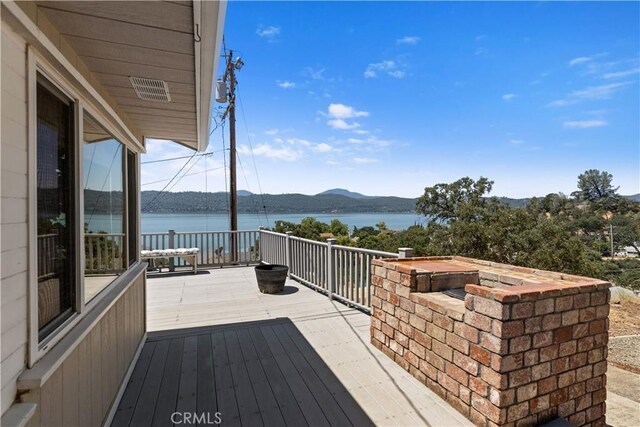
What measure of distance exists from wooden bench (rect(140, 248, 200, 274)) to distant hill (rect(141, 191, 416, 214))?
1.43m

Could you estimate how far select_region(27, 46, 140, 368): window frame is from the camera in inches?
47.3

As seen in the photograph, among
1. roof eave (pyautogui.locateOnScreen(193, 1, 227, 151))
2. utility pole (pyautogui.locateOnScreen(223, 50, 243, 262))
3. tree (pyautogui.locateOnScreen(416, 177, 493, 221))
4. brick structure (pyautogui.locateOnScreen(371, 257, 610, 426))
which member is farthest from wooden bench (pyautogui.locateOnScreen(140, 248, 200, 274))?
tree (pyautogui.locateOnScreen(416, 177, 493, 221))

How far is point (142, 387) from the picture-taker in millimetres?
2578

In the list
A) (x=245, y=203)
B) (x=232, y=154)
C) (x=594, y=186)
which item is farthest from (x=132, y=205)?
(x=594, y=186)

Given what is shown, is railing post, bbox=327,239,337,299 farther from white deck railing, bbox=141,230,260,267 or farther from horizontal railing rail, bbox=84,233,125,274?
white deck railing, bbox=141,230,260,267

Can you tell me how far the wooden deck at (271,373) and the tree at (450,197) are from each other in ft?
65.4

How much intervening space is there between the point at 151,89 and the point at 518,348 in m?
3.02

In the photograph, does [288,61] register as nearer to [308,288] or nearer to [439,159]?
[308,288]

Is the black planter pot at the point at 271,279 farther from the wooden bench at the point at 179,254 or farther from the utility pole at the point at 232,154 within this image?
the utility pole at the point at 232,154

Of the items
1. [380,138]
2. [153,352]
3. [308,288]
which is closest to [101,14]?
[153,352]

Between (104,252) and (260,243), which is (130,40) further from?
(260,243)

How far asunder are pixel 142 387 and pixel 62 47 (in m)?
2.45

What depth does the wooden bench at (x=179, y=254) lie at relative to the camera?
6673 millimetres

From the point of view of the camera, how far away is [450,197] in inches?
915
